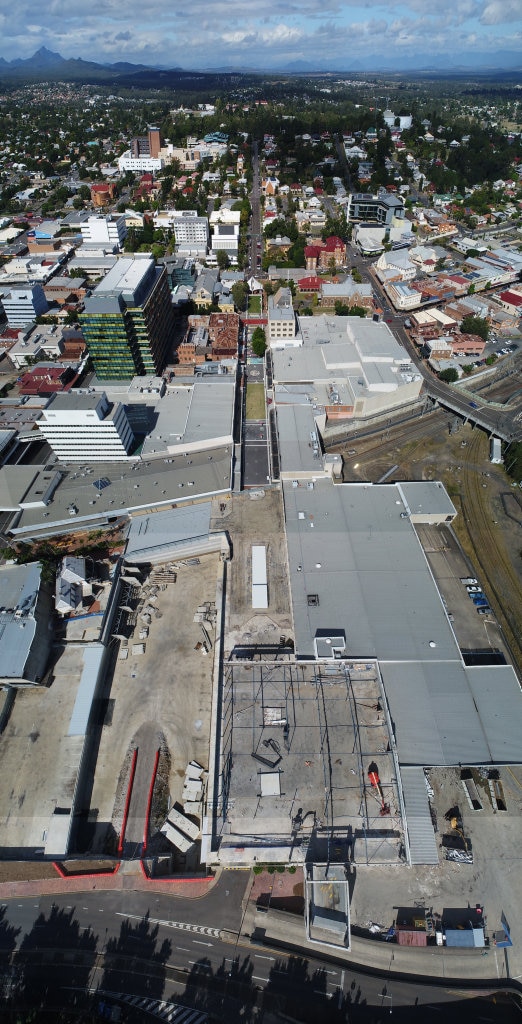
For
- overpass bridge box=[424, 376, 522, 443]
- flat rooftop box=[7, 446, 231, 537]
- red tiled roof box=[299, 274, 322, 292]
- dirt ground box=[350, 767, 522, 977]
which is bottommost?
dirt ground box=[350, 767, 522, 977]

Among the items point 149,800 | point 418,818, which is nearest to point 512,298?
point 418,818

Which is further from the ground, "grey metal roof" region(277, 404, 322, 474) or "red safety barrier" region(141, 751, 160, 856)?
"grey metal roof" region(277, 404, 322, 474)

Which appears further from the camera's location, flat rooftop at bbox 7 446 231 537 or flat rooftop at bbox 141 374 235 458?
flat rooftop at bbox 141 374 235 458

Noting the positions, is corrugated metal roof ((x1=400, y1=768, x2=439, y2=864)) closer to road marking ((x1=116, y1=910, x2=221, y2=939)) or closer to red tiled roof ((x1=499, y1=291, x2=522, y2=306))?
road marking ((x1=116, y1=910, x2=221, y2=939))

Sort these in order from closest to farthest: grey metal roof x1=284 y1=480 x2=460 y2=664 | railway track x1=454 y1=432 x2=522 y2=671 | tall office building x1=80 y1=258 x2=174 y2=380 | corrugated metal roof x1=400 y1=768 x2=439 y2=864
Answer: corrugated metal roof x1=400 y1=768 x2=439 y2=864
grey metal roof x1=284 y1=480 x2=460 y2=664
railway track x1=454 y1=432 x2=522 y2=671
tall office building x1=80 y1=258 x2=174 y2=380

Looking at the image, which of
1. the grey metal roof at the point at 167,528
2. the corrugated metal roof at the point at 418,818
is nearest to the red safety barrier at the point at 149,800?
the corrugated metal roof at the point at 418,818

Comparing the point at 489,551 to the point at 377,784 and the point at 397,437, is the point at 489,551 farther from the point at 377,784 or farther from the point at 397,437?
the point at 377,784

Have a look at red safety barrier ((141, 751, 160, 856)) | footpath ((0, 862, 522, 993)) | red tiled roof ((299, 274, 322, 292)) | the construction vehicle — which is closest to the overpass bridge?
red tiled roof ((299, 274, 322, 292))

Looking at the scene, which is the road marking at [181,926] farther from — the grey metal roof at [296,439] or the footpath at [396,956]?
the grey metal roof at [296,439]
